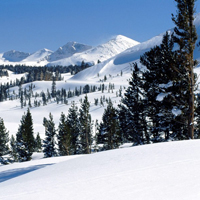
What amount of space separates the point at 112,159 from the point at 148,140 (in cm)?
1398

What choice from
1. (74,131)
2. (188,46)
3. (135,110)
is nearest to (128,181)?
(188,46)

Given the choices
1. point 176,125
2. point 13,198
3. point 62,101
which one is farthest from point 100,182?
point 62,101

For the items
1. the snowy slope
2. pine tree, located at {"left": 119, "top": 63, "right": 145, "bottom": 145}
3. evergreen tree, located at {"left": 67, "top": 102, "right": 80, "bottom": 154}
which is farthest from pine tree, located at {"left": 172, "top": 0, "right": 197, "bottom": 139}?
evergreen tree, located at {"left": 67, "top": 102, "right": 80, "bottom": 154}

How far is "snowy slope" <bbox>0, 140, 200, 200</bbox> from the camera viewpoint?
468cm

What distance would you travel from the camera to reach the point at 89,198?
4.68m

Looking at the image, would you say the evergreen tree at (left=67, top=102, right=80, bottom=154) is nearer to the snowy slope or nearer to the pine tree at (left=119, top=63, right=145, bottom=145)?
the pine tree at (left=119, top=63, right=145, bottom=145)

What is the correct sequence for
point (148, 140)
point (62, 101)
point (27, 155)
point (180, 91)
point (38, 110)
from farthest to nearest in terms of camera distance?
point (62, 101) < point (38, 110) < point (27, 155) < point (148, 140) < point (180, 91)

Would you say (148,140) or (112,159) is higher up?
(112,159)

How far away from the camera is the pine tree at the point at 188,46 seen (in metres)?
13.0

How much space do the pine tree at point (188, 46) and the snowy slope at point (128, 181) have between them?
20.5 feet

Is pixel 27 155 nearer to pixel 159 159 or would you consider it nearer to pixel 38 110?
pixel 159 159

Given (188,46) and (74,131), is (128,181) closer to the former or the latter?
(188,46)

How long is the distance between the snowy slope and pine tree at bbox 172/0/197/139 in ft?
20.5

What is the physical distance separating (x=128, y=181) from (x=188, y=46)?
1063cm
